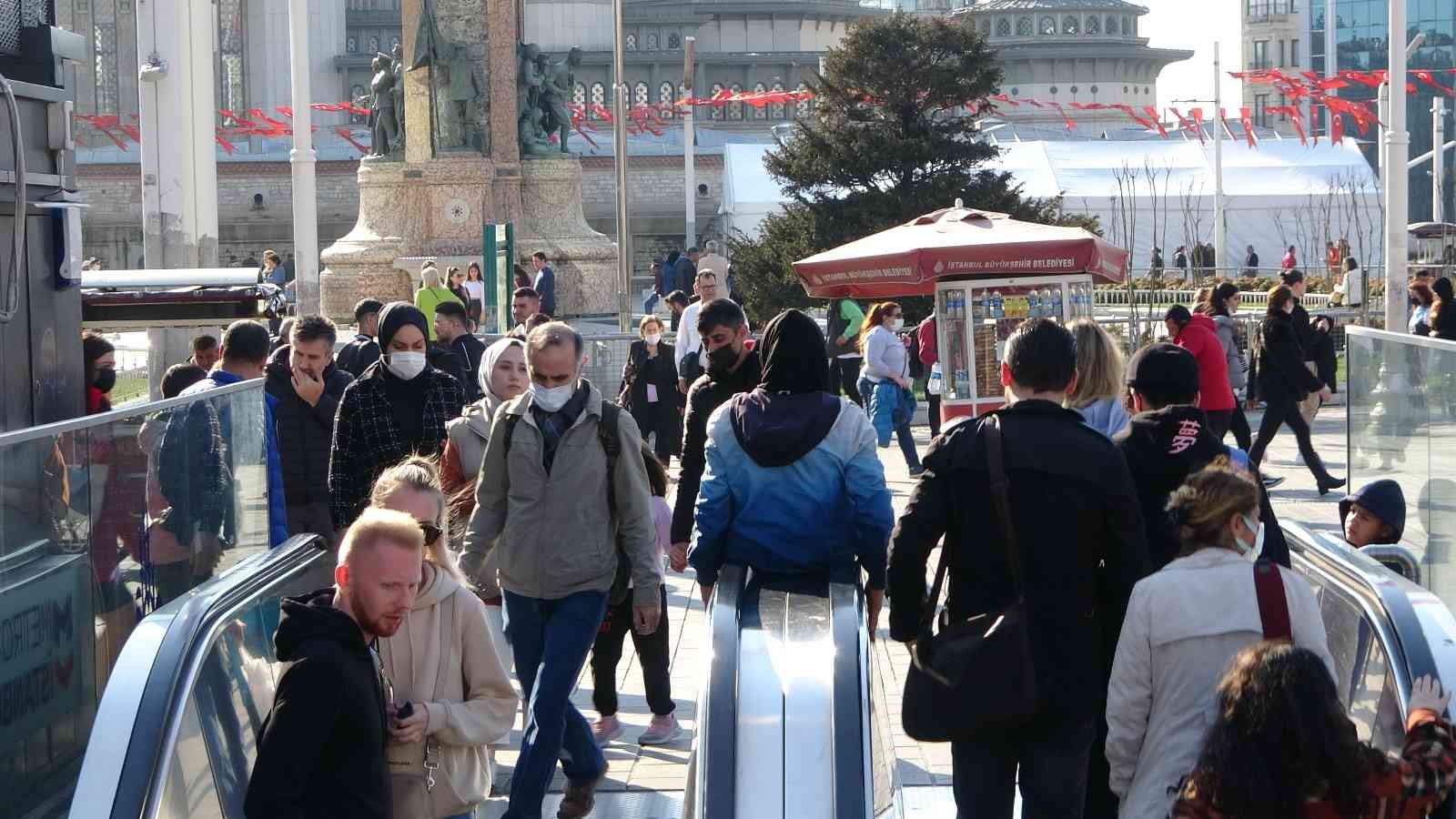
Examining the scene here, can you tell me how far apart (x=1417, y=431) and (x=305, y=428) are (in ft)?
16.8

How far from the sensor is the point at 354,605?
4.43 metres

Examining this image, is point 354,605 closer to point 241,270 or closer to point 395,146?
point 241,270

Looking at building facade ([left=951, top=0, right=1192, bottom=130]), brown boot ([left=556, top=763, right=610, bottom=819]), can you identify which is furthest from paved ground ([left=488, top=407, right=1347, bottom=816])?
building facade ([left=951, top=0, right=1192, bottom=130])

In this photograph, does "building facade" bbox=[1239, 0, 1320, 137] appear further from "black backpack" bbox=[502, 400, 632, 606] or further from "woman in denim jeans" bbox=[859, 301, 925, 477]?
"black backpack" bbox=[502, 400, 632, 606]

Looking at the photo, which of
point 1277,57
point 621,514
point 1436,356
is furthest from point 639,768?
point 1277,57

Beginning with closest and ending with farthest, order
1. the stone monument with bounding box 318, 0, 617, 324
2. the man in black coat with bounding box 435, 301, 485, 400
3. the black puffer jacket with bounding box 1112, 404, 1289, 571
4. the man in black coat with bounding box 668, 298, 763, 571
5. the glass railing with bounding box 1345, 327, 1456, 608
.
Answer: the black puffer jacket with bounding box 1112, 404, 1289, 571 → the man in black coat with bounding box 668, 298, 763, 571 → the glass railing with bounding box 1345, 327, 1456, 608 → the man in black coat with bounding box 435, 301, 485, 400 → the stone monument with bounding box 318, 0, 617, 324

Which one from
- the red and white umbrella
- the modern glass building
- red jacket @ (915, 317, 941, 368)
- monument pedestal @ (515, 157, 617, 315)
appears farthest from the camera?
the modern glass building

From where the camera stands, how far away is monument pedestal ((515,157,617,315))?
33.0m

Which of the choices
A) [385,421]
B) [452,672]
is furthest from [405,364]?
[452,672]

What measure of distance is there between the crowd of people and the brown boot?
0.03 feet

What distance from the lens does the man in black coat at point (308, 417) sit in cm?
892

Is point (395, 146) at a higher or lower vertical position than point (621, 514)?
higher

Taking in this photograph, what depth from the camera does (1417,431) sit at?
9.23 meters

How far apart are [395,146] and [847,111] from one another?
25.1 feet
